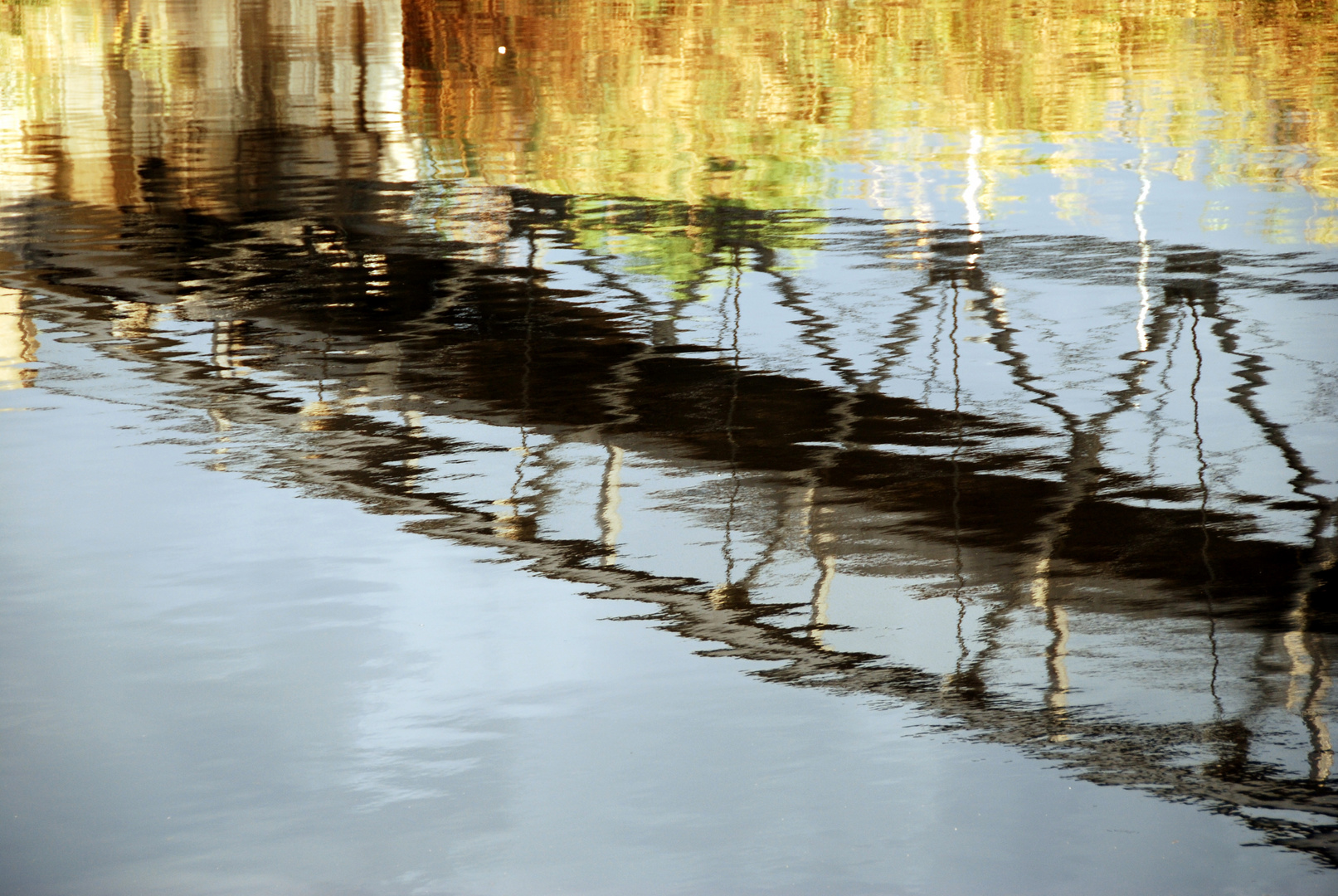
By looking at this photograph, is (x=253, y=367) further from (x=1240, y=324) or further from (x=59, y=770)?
(x=1240, y=324)

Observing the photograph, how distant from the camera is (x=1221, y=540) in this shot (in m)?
6.01

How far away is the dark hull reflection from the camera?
15.9ft

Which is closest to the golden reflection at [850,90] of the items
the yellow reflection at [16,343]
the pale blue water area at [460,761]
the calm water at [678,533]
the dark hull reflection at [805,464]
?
the calm water at [678,533]

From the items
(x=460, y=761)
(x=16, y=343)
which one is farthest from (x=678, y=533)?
(x=16, y=343)

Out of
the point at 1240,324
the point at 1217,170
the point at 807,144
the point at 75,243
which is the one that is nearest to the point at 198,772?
the point at 1240,324

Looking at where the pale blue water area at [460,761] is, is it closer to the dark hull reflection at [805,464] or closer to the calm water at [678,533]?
the calm water at [678,533]

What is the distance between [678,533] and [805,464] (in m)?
1.00

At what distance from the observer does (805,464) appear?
7.03m

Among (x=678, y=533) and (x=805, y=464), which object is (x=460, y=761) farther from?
(x=805, y=464)

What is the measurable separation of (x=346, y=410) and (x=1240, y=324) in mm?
5272

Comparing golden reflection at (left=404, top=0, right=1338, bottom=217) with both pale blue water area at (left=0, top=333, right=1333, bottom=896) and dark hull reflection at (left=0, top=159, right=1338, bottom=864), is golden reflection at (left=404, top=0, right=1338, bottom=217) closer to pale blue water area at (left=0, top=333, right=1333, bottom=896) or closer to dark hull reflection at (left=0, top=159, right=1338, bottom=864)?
dark hull reflection at (left=0, top=159, right=1338, bottom=864)

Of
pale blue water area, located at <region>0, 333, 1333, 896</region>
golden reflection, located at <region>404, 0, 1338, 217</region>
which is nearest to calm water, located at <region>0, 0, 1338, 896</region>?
pale blue water area, located at <region>0, 333, 1333, 896</region>

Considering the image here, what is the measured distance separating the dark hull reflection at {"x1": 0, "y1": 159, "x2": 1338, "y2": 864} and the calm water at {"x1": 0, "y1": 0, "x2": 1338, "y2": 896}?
3cm

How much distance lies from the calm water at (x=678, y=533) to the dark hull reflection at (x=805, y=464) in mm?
27
